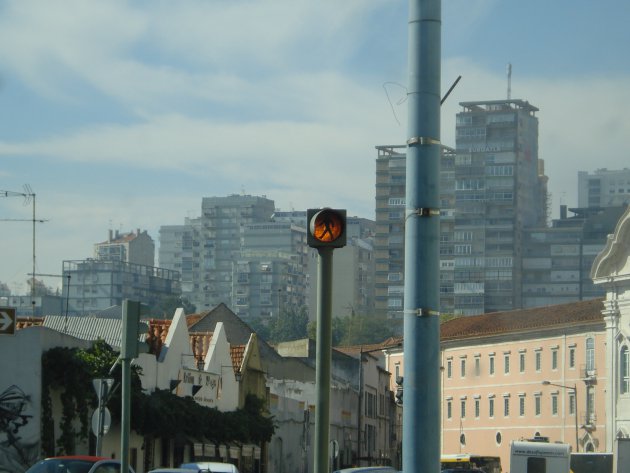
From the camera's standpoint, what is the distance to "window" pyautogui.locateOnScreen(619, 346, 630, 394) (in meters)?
94.1

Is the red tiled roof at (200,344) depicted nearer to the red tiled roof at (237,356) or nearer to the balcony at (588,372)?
the red tiled roof at (237,356)

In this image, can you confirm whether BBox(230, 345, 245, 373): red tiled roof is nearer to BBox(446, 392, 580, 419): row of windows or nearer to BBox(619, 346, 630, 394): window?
BBox(619, 346, 630, 394): window

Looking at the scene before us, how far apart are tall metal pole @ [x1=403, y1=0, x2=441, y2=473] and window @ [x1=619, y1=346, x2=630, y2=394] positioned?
88704mm

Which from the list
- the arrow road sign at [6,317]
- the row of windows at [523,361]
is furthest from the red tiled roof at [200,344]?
the row of windows at [523,361]

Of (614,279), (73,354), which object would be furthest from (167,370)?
(614,279)

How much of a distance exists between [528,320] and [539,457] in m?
51.9

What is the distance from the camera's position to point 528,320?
4262 inches

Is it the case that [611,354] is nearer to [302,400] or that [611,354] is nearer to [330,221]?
[302,400]

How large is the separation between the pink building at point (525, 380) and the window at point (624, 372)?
2.54 metres

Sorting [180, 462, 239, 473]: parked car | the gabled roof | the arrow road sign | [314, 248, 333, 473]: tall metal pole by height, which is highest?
the gabled roof

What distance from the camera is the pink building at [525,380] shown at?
98.6 meters

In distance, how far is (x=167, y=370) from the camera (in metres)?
48.7

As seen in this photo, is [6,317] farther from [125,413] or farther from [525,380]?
[525,380]

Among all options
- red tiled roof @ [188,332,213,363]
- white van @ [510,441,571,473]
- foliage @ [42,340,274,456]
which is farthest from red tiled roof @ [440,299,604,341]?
red tiled roof @ [188,332,213,363]
